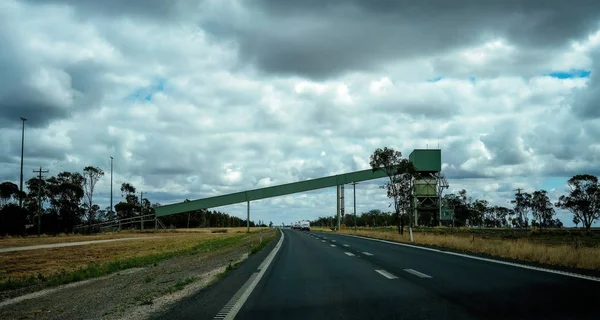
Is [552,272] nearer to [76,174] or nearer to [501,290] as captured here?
[501,290]

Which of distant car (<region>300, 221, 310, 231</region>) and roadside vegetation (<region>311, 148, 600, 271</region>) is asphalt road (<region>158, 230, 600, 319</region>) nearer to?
roadside vegetation (<region>311, 148, 600, 271</region>)

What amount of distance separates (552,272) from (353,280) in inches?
212

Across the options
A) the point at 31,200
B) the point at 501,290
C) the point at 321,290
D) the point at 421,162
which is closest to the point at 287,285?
the point at 321,290

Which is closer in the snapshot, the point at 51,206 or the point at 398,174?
the point at 398,174

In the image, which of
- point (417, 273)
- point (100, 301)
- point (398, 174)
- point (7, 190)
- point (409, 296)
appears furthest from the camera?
point (7, 190)

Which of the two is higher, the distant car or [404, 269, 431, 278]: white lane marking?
[404, 269, 431, 278]: white lane marking

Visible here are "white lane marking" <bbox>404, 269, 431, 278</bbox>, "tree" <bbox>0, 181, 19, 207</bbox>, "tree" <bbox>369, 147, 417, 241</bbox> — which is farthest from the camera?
"tree" <bbox>0, 181, 19, 207</bbox>

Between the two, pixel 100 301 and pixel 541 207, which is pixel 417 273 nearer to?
pixel 100 301

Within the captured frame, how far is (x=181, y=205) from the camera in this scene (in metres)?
105

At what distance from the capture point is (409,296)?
972cm

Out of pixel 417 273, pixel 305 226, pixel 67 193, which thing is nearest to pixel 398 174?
pixel 417 273

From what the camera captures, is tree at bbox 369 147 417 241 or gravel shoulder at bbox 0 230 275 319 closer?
gravel shoulder at bbox 0 230 275 319

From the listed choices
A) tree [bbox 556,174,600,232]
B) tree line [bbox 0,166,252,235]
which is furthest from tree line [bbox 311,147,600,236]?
tree line [bbox 0,166,252,235]

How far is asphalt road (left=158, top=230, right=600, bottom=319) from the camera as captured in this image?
804 cm
